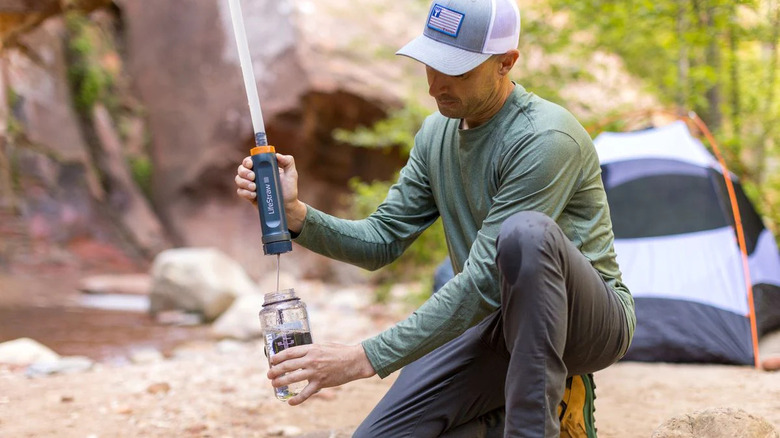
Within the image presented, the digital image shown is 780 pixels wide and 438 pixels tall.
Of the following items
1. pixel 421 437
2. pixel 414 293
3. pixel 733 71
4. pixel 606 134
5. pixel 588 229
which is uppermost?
pixel 733 71

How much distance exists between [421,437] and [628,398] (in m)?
1.57

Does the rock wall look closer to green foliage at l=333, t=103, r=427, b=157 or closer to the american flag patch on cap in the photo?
green foliage at l=333, t=103, r=427, b=157

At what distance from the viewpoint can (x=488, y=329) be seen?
2.06 metres

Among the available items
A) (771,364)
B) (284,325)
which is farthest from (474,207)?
(771,364)

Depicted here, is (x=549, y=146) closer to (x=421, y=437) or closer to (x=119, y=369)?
(x=421, y=437)

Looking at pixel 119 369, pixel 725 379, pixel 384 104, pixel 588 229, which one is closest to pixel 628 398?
pixel 725 379

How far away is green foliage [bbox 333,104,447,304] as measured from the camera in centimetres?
573

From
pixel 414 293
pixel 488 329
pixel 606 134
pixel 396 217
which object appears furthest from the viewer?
pixel 414 293

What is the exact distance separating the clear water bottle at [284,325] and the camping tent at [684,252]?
8.41 ft

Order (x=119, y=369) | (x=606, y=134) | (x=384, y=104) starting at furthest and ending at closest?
(x=384, y=104) < (x=606, y=134) < (x=119, y=369)

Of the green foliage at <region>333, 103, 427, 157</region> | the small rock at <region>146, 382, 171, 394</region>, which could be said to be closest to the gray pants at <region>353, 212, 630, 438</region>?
the small rock at <region>146, 382, 171, 394</region>

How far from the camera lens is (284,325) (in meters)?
1.89

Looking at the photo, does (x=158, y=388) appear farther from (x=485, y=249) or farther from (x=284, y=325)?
(x=485, y=249)

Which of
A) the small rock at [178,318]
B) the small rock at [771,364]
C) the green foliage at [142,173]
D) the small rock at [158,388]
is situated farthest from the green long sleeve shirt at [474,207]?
the green foliage at [142,173]
